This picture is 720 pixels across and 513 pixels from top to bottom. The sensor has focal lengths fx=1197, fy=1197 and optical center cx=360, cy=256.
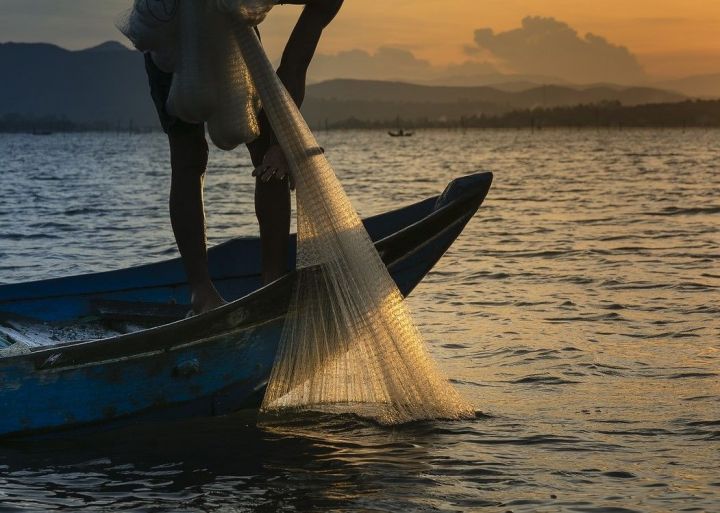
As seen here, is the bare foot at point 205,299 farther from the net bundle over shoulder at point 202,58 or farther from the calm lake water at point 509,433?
the net bundle over shoulder at point 202,58

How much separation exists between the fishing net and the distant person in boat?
22 cm

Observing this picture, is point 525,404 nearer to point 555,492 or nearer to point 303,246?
point 555,492

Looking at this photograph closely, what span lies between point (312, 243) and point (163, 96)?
1.18 meters

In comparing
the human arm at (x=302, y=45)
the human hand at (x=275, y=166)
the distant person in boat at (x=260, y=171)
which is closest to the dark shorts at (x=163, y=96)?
the distant person in boat at (x=260, y=171)

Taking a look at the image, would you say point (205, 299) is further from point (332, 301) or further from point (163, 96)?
point (163, 96)

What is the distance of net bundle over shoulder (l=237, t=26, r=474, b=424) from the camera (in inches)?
230

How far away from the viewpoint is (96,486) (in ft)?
19.8

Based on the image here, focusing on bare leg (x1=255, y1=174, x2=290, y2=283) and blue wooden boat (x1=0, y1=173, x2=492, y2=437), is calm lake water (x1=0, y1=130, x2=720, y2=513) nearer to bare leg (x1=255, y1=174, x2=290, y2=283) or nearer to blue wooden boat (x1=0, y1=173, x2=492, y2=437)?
blue wooden boat (x1=0, y1=173, x2=492, y2=437)

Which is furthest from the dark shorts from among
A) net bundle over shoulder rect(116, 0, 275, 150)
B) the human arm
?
the human arm

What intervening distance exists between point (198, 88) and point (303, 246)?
0.95 m

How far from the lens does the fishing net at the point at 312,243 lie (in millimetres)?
5840

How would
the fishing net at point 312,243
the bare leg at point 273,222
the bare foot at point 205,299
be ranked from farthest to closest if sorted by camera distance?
the bare foot at point 205,299
the bare leg at point 273,222
the fishing net at point 312,243

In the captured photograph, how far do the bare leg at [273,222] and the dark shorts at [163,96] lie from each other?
0.50 meters

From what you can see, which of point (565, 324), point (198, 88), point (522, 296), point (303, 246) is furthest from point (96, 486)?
point (522, 296)
